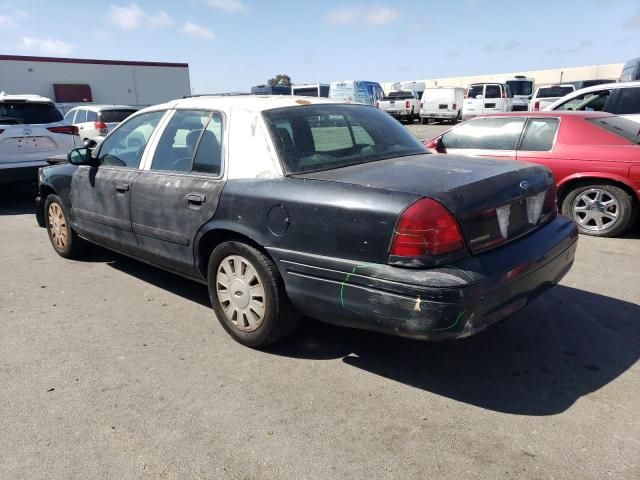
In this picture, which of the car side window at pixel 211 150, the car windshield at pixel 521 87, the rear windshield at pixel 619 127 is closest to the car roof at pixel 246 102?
the car side window at pixel 211 150

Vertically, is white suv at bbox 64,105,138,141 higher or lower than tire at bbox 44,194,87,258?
higher

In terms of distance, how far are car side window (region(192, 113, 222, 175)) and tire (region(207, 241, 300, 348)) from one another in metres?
0.56

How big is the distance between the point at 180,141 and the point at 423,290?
7.54 feet

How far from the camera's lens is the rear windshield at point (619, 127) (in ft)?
19.6

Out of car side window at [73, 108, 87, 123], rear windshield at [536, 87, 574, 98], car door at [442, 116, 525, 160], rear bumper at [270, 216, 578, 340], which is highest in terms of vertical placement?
rear windshield at [536, 87, 574, 98]

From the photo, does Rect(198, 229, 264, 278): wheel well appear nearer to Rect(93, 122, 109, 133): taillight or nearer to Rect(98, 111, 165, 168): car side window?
Rect(98, 111, 165, 168): car side window

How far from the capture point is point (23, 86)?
24859mm

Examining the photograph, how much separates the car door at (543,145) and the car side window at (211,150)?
4.13 meters

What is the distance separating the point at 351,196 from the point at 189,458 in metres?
1.52

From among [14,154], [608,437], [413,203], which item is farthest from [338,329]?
[14,154]

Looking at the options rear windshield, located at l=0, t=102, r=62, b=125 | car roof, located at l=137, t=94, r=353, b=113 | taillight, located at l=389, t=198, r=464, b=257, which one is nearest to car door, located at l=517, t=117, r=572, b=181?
car roof, located at l=137, t=94, r=353, b=113

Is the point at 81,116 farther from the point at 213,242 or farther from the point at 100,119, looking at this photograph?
the point at 213,242

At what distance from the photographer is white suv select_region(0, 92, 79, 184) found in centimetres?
813

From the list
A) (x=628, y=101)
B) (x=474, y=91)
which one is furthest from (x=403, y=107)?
(x=628, y=101)
